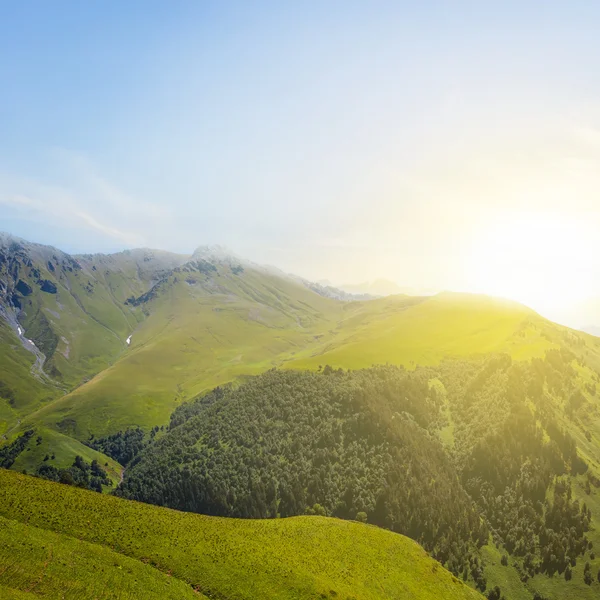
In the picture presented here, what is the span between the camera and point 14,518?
64938 millimetres

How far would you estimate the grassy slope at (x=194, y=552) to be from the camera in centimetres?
6084

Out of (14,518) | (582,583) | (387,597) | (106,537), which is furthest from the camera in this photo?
(582,583)

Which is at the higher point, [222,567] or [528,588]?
[222,567]

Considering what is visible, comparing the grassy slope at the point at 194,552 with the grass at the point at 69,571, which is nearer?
the grass at the point at 69,571

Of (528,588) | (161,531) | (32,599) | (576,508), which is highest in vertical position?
(32,599)

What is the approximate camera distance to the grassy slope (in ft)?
200

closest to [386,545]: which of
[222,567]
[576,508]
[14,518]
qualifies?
[222,567]

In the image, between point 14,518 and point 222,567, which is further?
point 222,567

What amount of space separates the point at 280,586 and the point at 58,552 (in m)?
40.9

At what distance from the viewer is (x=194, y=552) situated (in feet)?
249

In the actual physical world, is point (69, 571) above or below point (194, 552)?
above

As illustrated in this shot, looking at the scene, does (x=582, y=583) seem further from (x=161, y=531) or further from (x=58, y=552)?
(x=58, y=552)

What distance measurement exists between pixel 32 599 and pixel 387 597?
7388 cm

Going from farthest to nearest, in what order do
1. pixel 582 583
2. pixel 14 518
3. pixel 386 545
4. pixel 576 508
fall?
pixel 576 508 → pixel 582 583 → pixel 386 545 → pixel 14 518
